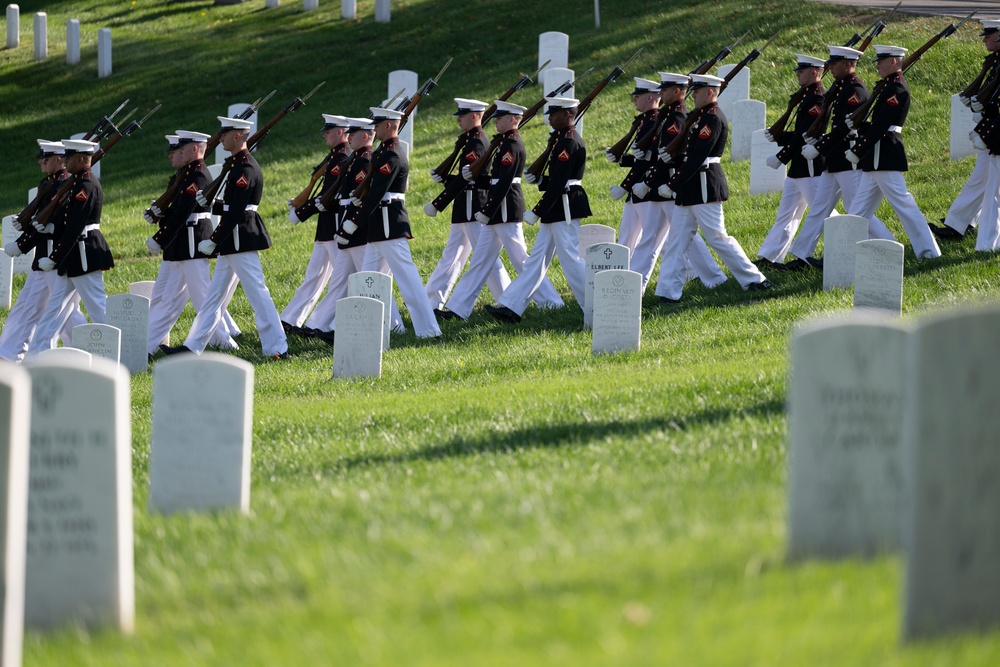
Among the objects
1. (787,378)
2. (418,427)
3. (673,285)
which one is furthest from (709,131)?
(418,427)

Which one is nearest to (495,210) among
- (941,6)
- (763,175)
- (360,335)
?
(360,335)

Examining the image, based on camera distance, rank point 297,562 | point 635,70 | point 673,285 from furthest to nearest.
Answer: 1. point 635,70
2. point 673,285
3. point 297,562

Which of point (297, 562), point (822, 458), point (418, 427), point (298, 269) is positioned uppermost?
point (822, 458)

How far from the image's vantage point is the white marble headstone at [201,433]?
19.3ft

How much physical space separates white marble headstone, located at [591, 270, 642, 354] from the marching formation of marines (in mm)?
2189

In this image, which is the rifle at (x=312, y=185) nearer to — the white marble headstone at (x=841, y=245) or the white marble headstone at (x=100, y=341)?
the white marble headstone at (x=100, y=341)

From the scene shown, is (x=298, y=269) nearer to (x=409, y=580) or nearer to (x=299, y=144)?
(x=299, y=144)

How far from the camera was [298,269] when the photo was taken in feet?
56.9

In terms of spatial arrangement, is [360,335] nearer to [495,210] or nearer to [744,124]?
[495,210]

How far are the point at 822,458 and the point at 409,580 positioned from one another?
1586 mm

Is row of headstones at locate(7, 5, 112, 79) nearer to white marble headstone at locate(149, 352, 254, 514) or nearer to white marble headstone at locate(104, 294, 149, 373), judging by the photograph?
white marble headstone at locate(104, 294, 149, 373)

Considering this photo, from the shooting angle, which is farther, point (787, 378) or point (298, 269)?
point (298, 269)

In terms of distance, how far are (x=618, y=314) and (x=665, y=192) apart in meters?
2.97

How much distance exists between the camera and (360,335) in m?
11.1
